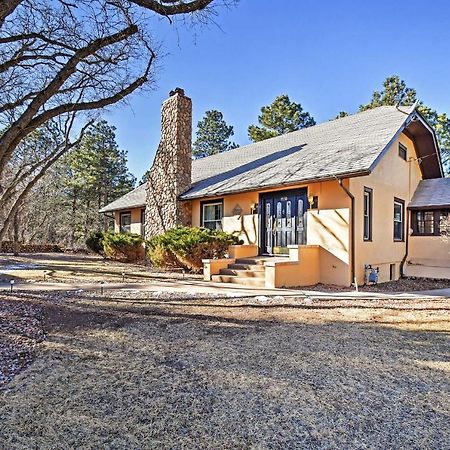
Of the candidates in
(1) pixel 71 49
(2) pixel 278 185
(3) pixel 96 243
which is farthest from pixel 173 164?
(3) pixel 96 243

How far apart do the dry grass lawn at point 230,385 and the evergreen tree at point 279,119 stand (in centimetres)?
2616

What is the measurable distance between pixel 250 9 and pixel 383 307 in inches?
310

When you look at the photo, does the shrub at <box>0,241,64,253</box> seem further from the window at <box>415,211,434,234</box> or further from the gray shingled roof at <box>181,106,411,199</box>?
the window at <box>415,211,434,234</box>

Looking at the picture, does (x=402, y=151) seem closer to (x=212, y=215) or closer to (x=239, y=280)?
(x=212, y=215)

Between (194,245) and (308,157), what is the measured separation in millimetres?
4637

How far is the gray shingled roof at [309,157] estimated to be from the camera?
915cm

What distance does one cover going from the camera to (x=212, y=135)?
123ft

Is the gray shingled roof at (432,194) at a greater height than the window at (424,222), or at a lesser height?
greater

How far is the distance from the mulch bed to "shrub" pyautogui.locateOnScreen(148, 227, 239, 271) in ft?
17.2

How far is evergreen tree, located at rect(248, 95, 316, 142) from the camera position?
29.5 m

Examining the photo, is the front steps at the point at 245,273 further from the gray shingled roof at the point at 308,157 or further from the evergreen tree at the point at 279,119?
the evergreen tree at the point at 279,119

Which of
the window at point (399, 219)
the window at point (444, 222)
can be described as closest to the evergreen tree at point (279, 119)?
the window at point (399, 219)

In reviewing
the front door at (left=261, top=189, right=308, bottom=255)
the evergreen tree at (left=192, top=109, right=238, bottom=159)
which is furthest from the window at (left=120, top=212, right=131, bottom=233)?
the evergreen tree at (left=192, top=109, right=238, bottom=159)

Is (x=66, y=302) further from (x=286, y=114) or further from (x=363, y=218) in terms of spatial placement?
(x=286, y=114)
